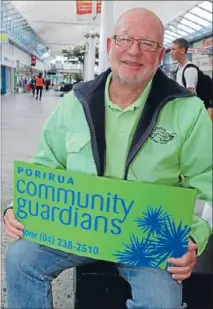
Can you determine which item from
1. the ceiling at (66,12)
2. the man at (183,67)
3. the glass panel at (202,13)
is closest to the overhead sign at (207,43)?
the glass panel at (202,13)

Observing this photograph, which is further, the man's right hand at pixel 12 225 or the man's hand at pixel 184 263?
the man's right hand at pixel 12 225

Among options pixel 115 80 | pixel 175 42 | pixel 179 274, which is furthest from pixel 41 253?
pixel 175 42

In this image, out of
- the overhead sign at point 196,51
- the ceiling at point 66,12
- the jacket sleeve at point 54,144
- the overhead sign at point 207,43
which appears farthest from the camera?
the overhead sign at point 207,43

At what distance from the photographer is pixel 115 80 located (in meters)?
1.24

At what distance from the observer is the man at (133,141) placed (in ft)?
3.70

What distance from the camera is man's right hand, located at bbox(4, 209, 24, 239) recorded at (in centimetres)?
114

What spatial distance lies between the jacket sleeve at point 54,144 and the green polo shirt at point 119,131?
5.9 inches

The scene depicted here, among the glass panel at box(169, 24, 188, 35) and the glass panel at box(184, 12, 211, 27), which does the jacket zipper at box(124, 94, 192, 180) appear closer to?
the glass panel at box(184, 12, 211, 27)

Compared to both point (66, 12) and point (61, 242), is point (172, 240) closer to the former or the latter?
point (61, 242)

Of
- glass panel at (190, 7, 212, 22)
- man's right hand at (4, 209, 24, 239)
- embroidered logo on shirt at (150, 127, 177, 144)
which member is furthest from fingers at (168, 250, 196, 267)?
glass panel at (190, 7, 212, 22)

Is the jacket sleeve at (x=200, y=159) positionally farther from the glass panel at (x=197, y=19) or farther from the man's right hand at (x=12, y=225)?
the glass panel at (x=197, y=19)

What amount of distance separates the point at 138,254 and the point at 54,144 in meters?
0.44

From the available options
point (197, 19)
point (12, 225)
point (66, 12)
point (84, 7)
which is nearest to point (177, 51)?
point (12, 225)

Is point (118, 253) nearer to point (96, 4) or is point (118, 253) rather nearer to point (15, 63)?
point (96, 4)
